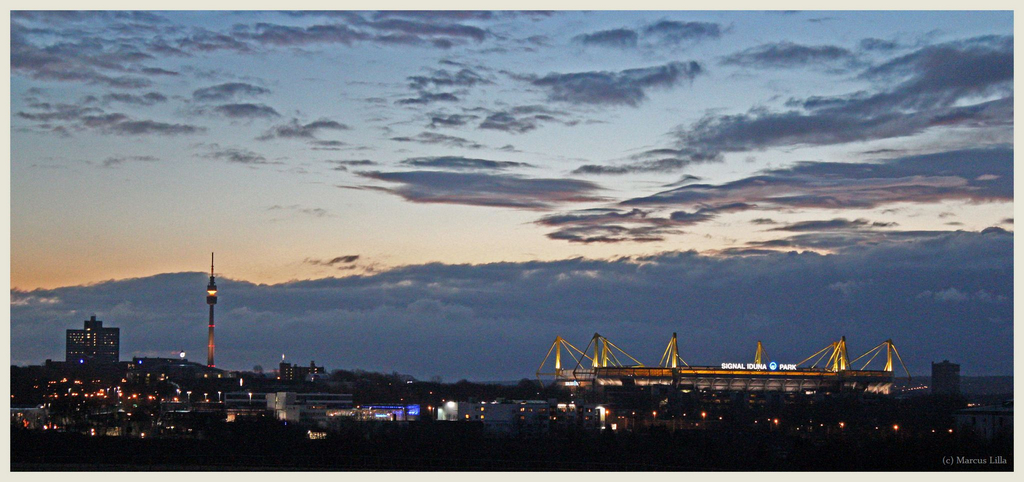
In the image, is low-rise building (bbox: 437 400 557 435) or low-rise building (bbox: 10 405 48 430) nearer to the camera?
low-rise building (bbox: 10 405 48 430)

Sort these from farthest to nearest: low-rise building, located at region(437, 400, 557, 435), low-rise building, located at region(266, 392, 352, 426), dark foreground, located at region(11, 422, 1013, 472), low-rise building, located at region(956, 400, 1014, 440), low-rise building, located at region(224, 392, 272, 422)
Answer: low-rise building, located at region(224, 392, 272, 422) → low-rise building, located at region(266, 392, 352, 426) → low-rise building, located at region(437, 400, 557, 435) → low-rise building, located at region(956, 400, 1014, 440) → dark foreground, located at region(11, 422, 1013, 472)

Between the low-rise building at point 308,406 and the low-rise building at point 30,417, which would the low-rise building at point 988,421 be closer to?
the low-rise building at point 308,406

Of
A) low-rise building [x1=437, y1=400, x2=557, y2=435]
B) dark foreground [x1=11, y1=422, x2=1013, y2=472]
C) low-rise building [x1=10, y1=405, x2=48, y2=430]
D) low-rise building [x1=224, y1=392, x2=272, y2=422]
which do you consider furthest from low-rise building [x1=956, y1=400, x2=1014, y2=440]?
low-rise building [x1=224, y1=392, x2=272, y2=422]

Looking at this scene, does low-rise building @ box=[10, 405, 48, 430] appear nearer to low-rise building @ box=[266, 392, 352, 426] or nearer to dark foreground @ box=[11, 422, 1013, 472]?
dark foreground @ box=[11, 422, 1013, 472]

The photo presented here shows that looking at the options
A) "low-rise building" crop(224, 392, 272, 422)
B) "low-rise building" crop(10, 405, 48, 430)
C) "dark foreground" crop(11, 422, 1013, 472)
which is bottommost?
"low-rise building" crop(224, 392, 272, 422)

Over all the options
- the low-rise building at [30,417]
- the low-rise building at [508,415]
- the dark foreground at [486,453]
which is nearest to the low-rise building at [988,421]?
the dark foreground at [486,453]

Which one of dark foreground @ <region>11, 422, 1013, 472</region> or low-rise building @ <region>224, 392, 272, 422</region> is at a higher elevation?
dark foreground @ <region>11, 422, 1013, 472</region>

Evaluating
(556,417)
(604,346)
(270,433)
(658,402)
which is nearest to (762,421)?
(556,417)

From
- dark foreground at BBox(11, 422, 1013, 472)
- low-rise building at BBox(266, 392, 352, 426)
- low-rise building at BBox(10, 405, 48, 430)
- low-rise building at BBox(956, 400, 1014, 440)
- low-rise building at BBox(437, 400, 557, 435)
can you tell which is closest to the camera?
dark foreground at BBox(11, 422, 1013, 472)

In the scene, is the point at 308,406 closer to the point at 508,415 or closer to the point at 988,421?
the point at 508,415
